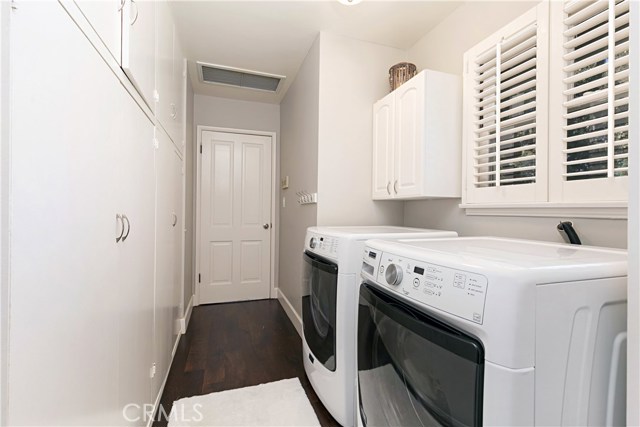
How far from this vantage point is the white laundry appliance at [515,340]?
61 cm

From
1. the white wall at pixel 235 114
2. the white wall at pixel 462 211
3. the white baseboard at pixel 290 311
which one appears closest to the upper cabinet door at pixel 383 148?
the white wall at pixel 462 211

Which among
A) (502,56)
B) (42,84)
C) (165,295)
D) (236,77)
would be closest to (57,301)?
(42,84)

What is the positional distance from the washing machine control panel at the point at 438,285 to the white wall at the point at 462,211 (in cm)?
92

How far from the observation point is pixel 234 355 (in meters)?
2.25

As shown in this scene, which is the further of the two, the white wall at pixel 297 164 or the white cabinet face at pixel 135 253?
the white wall at pixel 297 164

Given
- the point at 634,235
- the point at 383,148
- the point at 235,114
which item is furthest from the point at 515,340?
the point at 235,114

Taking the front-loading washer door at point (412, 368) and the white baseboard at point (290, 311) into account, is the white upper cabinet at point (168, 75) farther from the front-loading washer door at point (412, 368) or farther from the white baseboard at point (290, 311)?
the white baseboard at point (290, 311)

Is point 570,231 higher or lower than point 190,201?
lower

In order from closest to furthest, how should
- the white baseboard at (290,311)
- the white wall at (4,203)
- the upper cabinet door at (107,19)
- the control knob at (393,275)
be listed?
the white wall at (4,203)
the upper cabinet door at (107,19)
the control knob at (393,275)
the white baseboard at (290,311)

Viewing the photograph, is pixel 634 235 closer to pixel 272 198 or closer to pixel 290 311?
pixel 290 311

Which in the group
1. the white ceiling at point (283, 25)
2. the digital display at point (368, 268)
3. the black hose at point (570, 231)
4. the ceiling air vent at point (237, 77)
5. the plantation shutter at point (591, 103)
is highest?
the white ceiling at point (283, 25)

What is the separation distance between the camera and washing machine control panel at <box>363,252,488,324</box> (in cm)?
67

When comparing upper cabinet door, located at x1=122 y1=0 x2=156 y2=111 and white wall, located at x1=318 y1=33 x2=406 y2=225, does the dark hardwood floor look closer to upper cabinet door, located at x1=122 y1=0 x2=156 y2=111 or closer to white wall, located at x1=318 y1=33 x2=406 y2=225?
white wall, located at x1=318 y1=33 x2=406 y2=225

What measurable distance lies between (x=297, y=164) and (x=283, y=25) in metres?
1.16
